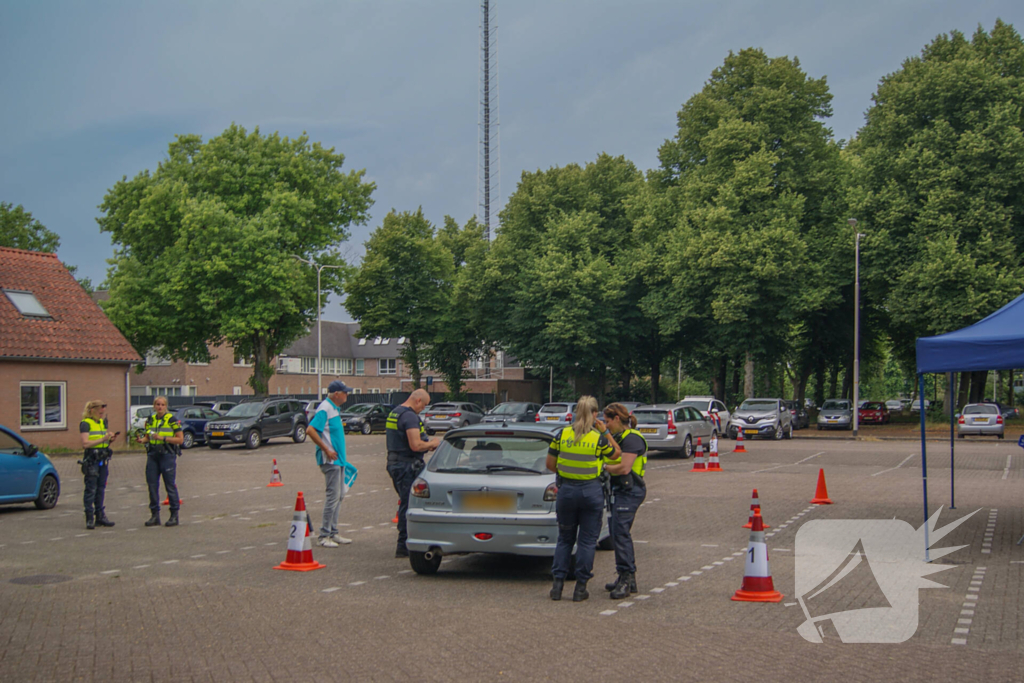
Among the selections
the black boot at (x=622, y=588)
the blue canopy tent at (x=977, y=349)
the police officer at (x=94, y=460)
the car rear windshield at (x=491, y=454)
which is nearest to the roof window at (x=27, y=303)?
the police officer at (x=94, y=460)

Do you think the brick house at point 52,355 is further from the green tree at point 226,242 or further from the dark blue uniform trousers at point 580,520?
the dark blue uniform trousers at point 580,520

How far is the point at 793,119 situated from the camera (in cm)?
4475

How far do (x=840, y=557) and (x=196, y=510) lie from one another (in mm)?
9831

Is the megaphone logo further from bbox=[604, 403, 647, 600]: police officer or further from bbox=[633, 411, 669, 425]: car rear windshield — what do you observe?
bbox=[633, 411, 669, 425]: car rear windshield

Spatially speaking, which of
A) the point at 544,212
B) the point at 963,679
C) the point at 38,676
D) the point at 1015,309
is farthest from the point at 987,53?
the point at 38,676

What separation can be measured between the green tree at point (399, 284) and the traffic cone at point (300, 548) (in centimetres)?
4218

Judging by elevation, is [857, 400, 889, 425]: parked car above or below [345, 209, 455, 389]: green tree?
below

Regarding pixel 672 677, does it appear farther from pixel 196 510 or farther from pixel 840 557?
→ pixel 196 510

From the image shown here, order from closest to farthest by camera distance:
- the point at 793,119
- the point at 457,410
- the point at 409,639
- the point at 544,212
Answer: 1. the point at 409,639
2. the point at 457,410
3. the point at 793,119
4. the point at 544,212

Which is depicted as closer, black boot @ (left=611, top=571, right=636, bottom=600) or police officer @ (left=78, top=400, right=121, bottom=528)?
black boot @ (left=611, top=571, right=636, bottom=600)

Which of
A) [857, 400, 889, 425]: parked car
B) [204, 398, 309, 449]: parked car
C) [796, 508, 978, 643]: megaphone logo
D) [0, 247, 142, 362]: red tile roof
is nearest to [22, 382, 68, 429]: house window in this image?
[0, 247, 142, 362]: red tile roof

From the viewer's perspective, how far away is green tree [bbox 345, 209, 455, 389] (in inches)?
2034

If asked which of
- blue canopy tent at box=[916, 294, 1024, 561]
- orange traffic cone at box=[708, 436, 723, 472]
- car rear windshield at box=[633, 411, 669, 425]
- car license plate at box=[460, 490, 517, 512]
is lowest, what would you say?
orange traffic cone at box=[708, 436, 723, 472]

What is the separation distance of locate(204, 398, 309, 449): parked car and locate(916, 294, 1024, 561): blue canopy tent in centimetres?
2561
